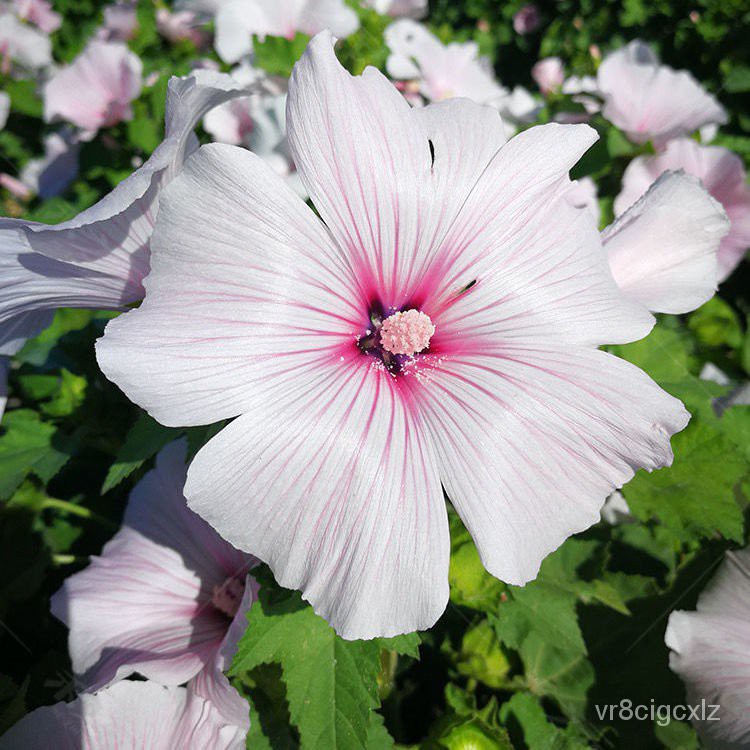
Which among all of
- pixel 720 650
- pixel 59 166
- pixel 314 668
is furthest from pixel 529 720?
pixel 59 166

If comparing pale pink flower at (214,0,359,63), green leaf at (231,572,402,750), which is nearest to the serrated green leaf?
green leaf at (231,572,402,750)

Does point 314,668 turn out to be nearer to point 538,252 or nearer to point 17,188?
point 538,252

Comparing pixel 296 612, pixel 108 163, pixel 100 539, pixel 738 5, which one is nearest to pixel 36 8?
pixel 108 163

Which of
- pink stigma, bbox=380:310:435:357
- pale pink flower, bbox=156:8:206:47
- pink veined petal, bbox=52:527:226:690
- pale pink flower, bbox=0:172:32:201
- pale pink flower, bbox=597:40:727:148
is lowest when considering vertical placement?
pale pink flower, bbox=0:172:32:201

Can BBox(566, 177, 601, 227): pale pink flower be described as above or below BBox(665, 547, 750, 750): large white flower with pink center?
above

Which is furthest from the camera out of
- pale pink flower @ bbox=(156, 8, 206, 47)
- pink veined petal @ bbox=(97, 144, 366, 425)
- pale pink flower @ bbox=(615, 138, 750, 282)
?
pale pink flower @ bbox=(156, 8, 206, 47)

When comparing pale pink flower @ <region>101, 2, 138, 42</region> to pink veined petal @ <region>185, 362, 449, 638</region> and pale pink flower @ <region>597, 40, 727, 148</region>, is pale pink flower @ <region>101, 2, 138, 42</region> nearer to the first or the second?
pale pink flower @ <region>597, 40, 727, 148</region>
